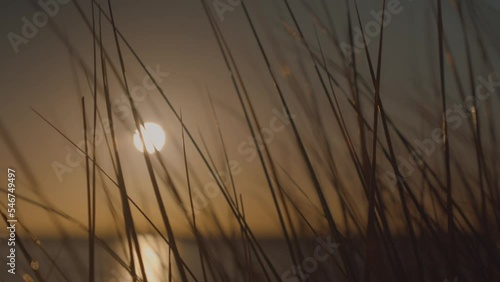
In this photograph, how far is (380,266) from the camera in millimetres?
527

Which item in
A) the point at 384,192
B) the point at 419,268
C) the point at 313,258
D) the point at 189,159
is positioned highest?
the point at 189,159

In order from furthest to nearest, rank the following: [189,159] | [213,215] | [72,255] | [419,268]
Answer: [189,159], [213,215], [72,255], [419,268]

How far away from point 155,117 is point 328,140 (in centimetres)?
37

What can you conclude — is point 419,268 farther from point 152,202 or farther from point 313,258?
point 152,202

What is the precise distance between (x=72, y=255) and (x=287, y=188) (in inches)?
19.1

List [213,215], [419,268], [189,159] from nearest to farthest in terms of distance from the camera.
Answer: [419,268]
[213,215]
[189,159]

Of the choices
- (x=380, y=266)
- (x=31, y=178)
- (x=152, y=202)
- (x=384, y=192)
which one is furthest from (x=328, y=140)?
(x=31, y=178)

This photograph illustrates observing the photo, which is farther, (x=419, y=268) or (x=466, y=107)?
(x=466, y=107)

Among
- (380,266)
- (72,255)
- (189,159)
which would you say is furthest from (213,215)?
(380,266)

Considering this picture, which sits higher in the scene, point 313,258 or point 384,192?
point 384,192

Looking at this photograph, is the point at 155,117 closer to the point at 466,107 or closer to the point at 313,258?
the point at 313,258

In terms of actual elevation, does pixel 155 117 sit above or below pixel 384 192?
above

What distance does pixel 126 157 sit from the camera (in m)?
1.06

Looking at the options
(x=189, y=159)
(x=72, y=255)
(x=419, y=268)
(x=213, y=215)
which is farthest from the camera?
(x=189, y=159)
